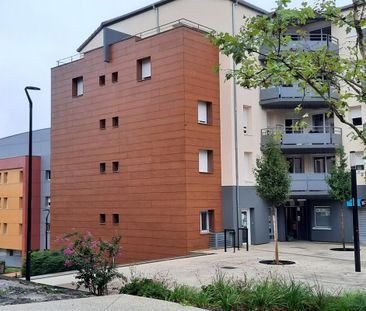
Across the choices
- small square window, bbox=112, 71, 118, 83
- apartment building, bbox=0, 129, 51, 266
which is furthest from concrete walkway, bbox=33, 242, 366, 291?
apartment building, bbox=0, 129, 51, 266

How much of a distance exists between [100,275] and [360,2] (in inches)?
318

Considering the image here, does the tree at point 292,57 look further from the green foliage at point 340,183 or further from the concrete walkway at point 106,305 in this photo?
the green foliage at point 340,183

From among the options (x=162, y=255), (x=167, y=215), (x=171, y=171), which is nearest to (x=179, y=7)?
(x=171, y=171)

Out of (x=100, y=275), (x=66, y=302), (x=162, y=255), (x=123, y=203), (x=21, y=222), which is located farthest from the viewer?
(x=21, y=222)

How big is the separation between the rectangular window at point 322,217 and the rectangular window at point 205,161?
817 cm

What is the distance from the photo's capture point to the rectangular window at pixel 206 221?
961 inches

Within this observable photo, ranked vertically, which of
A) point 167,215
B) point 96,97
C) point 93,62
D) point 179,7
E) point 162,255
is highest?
point 179,7

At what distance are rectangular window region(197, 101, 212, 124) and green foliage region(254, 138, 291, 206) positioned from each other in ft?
22.7

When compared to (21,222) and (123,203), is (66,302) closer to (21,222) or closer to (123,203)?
(123,203)

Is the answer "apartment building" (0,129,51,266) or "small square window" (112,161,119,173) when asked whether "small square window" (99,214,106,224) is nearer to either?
"small square window" (112,161,119,173)

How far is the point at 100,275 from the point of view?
444 inches

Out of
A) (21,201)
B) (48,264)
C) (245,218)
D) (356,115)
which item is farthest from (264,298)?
(21,201)

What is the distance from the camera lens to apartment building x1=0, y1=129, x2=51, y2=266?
4131 cm

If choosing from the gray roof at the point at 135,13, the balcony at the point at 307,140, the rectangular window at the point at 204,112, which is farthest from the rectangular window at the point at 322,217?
the gray roof at the point at 135,13
